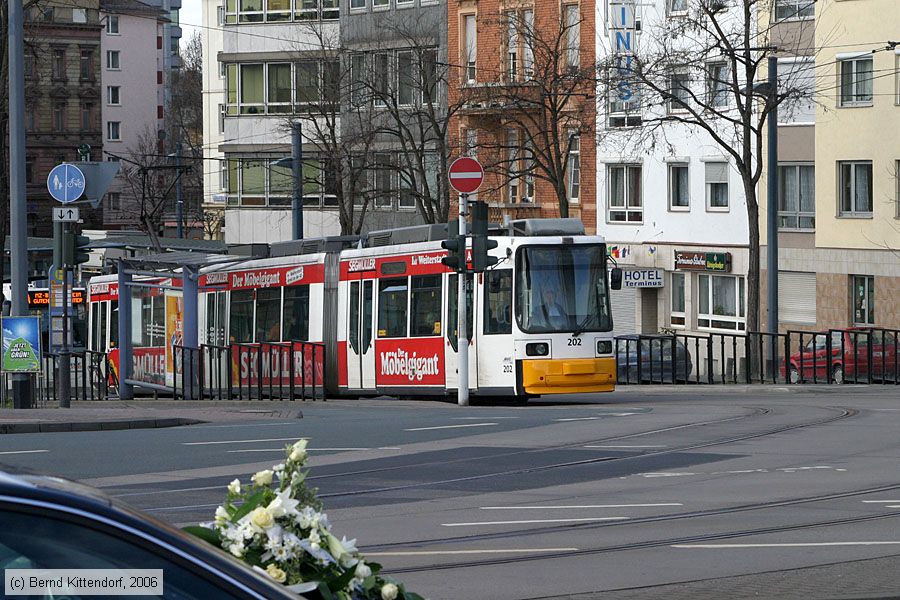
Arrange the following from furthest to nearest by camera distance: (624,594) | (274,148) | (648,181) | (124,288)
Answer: (274,148) < (648,181) < (124,288) < (624,594)

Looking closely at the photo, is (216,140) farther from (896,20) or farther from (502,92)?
(896,20)

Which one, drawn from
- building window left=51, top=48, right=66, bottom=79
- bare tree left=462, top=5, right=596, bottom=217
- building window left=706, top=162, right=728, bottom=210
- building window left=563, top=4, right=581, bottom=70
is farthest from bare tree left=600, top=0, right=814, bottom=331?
building window left=51, top=48, right=66, bottom=79

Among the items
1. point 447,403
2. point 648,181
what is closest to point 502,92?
point 648,181

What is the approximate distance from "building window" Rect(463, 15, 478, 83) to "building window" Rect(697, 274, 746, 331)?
11.0m

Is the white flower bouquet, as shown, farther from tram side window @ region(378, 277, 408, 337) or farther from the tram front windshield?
tram side window @ region(378, 277, 408, 337)

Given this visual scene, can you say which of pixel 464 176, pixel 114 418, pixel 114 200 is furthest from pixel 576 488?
pixel 114 200

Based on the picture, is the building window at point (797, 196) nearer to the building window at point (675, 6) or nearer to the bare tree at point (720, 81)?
the bare tree at point (720, 81)

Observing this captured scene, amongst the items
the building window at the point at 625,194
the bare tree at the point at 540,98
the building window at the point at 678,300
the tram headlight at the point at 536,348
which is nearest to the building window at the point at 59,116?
the bare tree at the point at 540,98

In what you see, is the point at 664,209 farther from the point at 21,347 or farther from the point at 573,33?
the point at 21,347

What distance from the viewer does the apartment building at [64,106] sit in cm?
10788

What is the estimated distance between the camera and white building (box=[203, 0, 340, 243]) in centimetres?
6309

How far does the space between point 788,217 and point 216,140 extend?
60800 millimetres

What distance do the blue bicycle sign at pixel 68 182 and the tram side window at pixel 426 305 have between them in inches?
247

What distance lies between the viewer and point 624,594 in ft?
29.0
